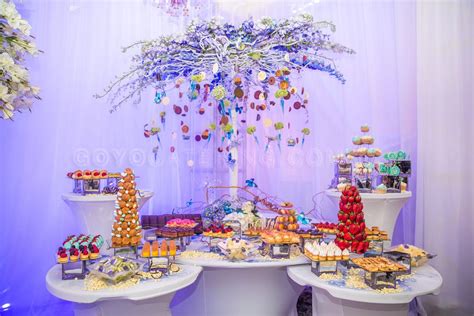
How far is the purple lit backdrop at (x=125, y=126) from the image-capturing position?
3.37 metres

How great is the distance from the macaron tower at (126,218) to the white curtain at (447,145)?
103 inches

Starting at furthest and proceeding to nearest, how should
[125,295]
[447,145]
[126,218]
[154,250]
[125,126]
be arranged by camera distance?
[125,126], [447,145], [126,218], [154,250], [125,295]

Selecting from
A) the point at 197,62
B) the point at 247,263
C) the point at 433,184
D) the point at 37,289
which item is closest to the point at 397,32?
the point at 433,184

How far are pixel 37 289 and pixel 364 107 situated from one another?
3555 millimetres

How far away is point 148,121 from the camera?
369 centimetres

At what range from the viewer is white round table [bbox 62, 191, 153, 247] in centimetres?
270

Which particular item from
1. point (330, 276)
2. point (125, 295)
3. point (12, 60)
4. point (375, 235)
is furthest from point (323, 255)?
point (12, 60)

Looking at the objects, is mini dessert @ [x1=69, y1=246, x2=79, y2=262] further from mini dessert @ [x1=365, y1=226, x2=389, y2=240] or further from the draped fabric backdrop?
mini dessert @ [x1=365, y1=226, x2=389, y2=240]

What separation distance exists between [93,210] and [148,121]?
1207mm

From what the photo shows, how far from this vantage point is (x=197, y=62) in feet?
10.2

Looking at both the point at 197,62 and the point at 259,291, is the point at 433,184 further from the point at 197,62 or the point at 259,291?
the point at 197,62

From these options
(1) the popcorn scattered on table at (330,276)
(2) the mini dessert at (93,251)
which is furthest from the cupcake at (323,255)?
(2) the mini dessert at (93,251)

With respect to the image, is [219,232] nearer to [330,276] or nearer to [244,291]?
[244,291]

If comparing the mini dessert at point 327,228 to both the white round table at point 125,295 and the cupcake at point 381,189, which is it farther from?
the white round table at point 125,295
